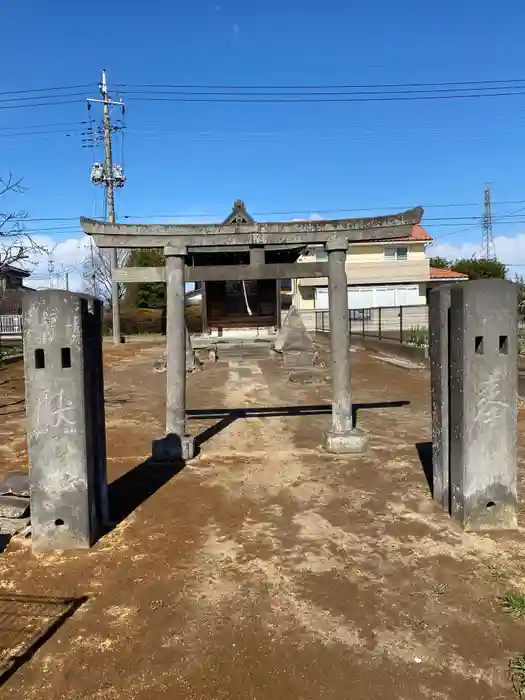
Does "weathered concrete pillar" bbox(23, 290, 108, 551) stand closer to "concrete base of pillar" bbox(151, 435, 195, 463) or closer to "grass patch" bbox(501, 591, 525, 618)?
"concrete base of pillar" bbox(151, 435, 195, 463)

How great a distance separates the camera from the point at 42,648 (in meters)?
2.92

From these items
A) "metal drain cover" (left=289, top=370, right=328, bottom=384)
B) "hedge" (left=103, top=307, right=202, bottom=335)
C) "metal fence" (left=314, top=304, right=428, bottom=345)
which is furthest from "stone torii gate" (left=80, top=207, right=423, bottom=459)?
"hedge" (left=103, top=307, right=202, bottom=335)

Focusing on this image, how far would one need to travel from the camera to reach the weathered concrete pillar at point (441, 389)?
4734 millimetres

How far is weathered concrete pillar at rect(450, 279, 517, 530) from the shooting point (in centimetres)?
430

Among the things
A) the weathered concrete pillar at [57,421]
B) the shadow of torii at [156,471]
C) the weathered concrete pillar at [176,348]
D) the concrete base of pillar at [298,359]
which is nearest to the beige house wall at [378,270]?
the concrete base of pillar at [298,359]

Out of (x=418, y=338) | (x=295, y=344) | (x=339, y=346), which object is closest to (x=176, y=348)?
(x=339, y=346)

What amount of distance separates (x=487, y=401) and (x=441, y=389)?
515 mm

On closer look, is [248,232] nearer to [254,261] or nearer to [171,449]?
[254,261]

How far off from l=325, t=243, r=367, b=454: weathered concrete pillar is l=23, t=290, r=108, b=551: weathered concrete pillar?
3686mm

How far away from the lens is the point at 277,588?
3547mm

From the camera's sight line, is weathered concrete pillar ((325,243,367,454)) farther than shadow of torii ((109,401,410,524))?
Yes

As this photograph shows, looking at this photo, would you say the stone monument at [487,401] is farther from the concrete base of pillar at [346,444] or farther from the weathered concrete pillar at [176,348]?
the weathered concrete pillar at [176,348]

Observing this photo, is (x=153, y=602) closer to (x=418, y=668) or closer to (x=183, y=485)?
(x=418, y=668)

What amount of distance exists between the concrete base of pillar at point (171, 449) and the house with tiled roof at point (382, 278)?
90.4 ft
